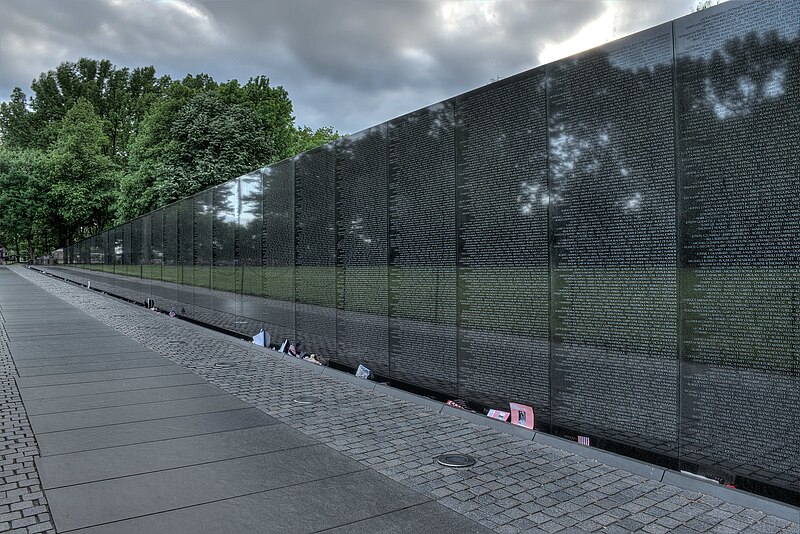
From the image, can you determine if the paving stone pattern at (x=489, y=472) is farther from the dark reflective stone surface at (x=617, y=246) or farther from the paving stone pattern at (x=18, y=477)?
the paving stone pattern at (x=18, y=477)

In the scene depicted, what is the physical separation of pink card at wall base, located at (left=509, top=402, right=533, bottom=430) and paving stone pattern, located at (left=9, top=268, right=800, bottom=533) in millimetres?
311

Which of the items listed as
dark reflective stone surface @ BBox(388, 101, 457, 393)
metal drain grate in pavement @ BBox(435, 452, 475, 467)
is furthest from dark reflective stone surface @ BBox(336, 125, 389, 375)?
metal drain grate in pavement @ BBox(435, 452, 475, 467)

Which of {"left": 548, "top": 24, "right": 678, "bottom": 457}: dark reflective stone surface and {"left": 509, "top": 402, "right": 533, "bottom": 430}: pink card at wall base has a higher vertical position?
{"left": 548, "top": 24, "right": 678, "bottom": 457}: dark reflective stone surface

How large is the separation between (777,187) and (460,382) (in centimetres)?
380

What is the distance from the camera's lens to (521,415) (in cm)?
598

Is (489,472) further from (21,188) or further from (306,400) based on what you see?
(21,188)

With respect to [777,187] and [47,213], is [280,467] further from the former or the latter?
[47,213]

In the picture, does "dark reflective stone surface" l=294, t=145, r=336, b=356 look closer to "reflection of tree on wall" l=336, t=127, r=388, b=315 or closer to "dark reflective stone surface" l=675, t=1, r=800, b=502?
"reflection of tree on wall" l=336, t=127, r=388, b=315

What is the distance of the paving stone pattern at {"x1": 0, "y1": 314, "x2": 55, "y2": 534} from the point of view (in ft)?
12.2

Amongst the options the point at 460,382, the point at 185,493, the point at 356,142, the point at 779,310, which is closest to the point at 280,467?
the point at 185,493

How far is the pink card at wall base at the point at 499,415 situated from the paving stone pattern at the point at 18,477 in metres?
4.12

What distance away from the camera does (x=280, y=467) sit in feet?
15.7

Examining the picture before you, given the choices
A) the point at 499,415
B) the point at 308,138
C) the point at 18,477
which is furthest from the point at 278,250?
the point at 308,138

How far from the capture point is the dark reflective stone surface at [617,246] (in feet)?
13.8
